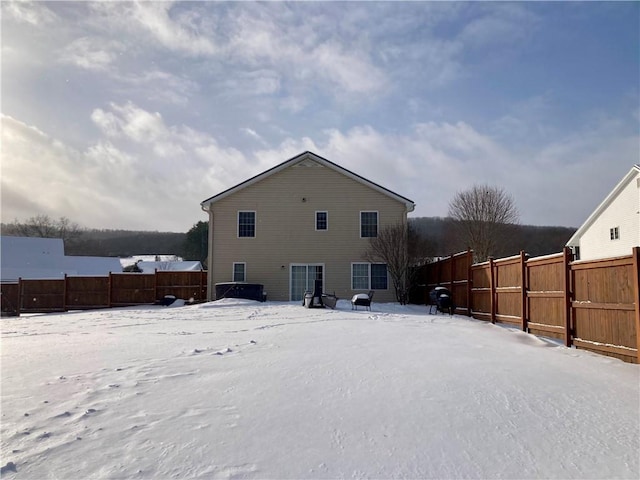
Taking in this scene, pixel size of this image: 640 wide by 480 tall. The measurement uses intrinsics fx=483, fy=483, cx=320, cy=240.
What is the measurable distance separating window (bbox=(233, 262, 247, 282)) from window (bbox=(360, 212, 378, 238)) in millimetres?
5731

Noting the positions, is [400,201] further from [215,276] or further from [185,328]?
[185,328]

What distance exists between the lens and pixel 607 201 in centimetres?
2741

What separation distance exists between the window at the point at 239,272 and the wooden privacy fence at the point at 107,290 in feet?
5.44

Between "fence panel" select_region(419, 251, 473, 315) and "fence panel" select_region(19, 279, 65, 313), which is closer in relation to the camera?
"fence panel" select_region(419, 251, 473, 315)

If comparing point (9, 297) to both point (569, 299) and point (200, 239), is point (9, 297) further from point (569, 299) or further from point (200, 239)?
point (200, 239)

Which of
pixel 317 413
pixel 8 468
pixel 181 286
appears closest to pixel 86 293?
pixel 181 286

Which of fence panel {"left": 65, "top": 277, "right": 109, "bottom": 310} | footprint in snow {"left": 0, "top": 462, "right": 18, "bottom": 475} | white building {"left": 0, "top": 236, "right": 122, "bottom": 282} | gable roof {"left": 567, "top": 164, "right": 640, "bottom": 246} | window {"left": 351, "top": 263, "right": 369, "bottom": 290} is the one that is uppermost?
gable roof {"left": 567, "top": 164, "right": 640, "bottom": 246}

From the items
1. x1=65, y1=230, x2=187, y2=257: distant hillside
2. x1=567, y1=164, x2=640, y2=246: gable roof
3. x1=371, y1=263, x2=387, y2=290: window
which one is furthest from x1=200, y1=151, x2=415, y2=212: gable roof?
x1=65, y1=230, x2=187, y2=257: distant hillside

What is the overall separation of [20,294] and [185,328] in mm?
17492

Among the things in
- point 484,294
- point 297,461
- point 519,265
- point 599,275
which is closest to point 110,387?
point 297,461

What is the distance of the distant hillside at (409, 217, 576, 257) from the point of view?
2574 centimetres

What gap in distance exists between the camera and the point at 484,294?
1299 centimetres

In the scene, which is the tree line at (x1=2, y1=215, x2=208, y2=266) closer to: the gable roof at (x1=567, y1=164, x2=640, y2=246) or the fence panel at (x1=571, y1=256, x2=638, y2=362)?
the gable roof at (x1=567, y1=164, x2=640, y2=246)

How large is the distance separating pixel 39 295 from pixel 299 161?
14.6 metres
